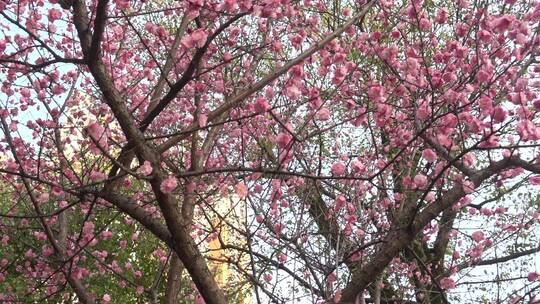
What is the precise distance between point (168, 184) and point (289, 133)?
2.53ft

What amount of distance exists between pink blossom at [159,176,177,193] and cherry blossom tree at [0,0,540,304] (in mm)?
16

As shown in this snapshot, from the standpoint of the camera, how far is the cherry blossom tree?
10.7ft

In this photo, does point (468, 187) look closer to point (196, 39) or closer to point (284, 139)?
point (284, 139)

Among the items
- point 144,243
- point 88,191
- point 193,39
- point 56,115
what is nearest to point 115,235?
point 144,243

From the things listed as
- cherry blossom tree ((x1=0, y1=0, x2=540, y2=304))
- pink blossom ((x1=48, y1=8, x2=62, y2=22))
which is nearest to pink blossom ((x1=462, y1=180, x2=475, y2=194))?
cherry blossom tree ((x1=0, y1=0, x2=540, y2=304))

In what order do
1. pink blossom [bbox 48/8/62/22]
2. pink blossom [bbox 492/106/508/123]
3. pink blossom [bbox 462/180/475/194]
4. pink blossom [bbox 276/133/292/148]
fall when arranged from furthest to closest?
1. pink blossom [bbox 48/8/62/22]
2. pink blossom [bbox 462/180/475/194]
3. pink blossom [bbox 276/133/292/148]
4. pink blossom [bbox 492/106/508/123]

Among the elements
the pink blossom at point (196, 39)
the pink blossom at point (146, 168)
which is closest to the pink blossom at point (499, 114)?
the pink blossom at point (196, 39)

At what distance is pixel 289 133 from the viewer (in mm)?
2967

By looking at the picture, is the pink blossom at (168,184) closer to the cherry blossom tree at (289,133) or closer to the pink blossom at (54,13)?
the cherry blossom tree at (289,133)

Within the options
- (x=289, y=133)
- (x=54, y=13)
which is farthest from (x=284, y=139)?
(x=54, y=13)

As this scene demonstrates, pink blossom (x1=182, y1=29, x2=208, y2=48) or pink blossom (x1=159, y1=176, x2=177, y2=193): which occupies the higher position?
pink blossom (x1=182, y1=29, x2=208, y2=48)

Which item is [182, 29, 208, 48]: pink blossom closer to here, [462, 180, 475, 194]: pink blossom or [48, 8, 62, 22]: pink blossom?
[48, 8, 62, 22]: pink blossom

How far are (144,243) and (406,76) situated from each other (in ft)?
24.6

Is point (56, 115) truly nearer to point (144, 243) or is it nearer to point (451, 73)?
point (451, 73)
